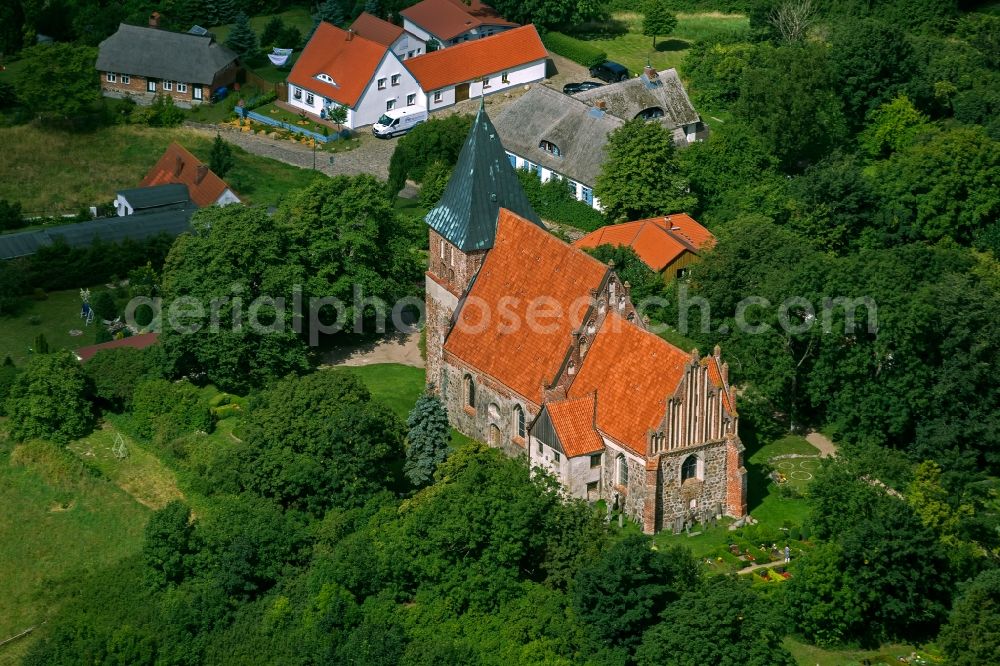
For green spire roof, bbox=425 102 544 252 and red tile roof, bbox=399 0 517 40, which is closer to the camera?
green spire roof, bbox=425 102 544 252

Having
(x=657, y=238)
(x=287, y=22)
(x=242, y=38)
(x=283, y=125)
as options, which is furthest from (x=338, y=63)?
(x=657, y=238)

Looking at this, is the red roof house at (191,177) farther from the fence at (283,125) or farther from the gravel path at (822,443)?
the gravel path at (822,443)

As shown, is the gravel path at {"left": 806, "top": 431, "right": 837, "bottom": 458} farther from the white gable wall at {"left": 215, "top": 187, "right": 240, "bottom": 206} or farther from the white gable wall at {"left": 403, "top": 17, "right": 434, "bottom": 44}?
the white gable wall at {"left": 403, "top": 17, "right": 434, "bottom": 44}

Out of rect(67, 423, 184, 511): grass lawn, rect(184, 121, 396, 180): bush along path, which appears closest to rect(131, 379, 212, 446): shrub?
rect(67, 423, 184, 511): grass lawn

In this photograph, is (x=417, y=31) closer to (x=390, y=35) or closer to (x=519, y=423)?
(x=390, y=35)

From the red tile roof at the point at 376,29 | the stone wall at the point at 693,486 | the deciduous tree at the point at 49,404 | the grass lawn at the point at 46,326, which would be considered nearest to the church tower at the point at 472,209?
the stone wall at the point at 693,486

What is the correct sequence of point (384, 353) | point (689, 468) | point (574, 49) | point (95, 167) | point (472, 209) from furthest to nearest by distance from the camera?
point (574, 49) < point (95, 167) < point (384, 353) < point (472, 209) < point (689, 468)
